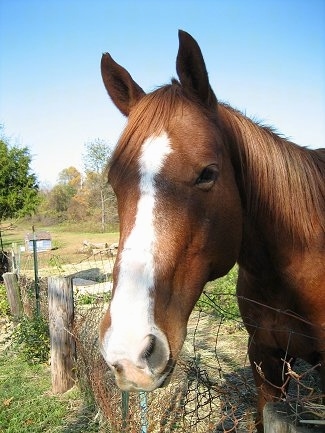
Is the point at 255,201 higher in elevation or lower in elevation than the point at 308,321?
higher

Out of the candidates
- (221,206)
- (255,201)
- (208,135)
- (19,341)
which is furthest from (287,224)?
(19,341)

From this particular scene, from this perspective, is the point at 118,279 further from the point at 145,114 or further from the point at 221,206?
the point at 145,114

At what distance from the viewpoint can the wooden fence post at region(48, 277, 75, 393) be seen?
4.75 m

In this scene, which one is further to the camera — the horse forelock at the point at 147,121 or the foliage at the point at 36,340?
the foliage at the point at 36,340

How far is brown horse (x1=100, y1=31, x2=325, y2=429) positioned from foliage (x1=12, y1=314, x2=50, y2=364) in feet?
12.9

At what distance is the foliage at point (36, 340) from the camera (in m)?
5.72

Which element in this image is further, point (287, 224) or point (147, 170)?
point (287, 224)

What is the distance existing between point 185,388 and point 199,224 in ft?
10.1

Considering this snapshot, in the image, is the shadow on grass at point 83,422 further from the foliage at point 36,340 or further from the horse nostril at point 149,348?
the horse nostril at point 149,348

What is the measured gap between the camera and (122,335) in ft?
4.52

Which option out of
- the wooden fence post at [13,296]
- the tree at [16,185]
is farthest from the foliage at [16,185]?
the wooden fence post at [13,296]

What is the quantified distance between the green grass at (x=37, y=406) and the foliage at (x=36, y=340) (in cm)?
A: 16

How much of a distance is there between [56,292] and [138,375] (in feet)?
11.9

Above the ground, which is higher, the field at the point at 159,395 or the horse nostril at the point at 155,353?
the horse nostril at the point at 155,353
